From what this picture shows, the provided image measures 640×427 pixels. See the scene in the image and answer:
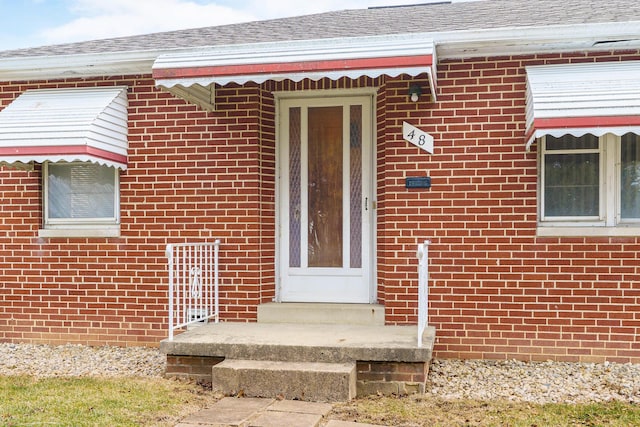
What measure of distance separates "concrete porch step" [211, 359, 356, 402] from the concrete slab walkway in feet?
0.31

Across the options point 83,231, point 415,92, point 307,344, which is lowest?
point 307,344

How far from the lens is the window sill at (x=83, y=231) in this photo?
7.22 m

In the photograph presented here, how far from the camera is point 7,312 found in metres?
7.53

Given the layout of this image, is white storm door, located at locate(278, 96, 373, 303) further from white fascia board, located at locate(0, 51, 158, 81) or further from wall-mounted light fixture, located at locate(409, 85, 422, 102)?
white fascia board, located at locate(0, 51, 158, 81)

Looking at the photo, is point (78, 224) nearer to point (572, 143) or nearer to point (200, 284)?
point (200, 284)

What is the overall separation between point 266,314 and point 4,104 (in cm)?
398

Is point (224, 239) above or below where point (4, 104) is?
below

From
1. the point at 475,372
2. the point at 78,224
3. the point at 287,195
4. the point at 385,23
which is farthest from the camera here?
the point at 385,23

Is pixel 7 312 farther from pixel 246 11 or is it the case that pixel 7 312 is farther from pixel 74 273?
pixel 246 11

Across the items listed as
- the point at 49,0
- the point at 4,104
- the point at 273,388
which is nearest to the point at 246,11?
the point at 49,0

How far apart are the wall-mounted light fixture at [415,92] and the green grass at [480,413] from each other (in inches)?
117

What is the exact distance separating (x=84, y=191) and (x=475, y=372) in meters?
4.70

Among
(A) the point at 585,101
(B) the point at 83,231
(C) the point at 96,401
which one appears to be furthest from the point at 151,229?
(A) the point at 585,101

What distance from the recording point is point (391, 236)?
6.66 meters
